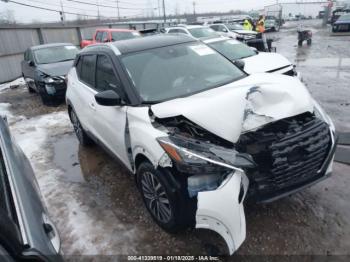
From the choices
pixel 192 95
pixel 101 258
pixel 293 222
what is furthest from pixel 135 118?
pixel 293 222

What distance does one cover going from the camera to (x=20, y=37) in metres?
14.7

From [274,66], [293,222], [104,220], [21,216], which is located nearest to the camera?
[21,216]

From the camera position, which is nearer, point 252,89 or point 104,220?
point 252,89

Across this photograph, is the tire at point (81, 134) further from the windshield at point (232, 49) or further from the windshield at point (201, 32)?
the windshield at point (201, 32)

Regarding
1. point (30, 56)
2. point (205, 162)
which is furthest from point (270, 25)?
point (205, 162)

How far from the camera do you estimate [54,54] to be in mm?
9688

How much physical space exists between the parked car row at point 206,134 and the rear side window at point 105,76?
1cm

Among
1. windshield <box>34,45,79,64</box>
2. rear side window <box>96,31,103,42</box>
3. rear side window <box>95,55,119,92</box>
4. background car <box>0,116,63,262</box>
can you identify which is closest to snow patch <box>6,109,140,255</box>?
background car <box>0,116,63,262</box>

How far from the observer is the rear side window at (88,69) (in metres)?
4.12

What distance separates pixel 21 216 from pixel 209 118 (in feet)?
5.15

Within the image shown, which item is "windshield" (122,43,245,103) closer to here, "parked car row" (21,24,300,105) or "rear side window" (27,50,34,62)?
"parked car row" (21,24,300,105)

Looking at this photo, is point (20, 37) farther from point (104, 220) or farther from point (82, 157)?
point (104, 220)

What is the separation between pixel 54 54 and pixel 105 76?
696 centimetres

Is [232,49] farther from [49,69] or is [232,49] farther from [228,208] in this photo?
[228,208]
